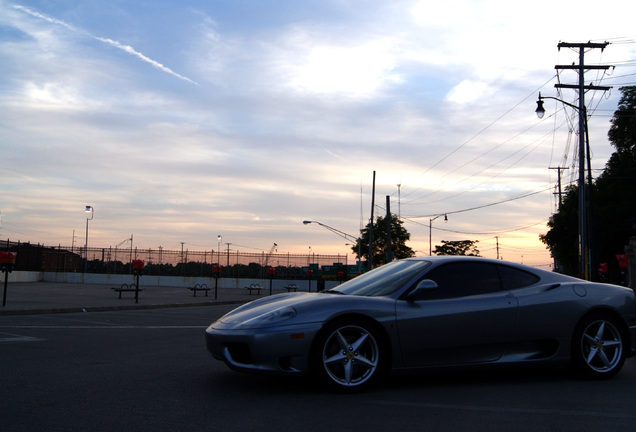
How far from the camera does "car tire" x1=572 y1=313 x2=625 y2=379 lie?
616 cm

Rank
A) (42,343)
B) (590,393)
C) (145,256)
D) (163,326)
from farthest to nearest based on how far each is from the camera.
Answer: (145,256)
(163,326)
(42,343)
(590,393)

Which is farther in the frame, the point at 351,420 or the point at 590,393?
the point at 590,393

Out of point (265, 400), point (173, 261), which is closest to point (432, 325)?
point (265, 400)

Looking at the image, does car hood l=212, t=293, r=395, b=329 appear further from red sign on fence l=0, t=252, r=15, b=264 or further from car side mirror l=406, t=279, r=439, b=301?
red sign on fence l=0, t=252, r=15, b=264

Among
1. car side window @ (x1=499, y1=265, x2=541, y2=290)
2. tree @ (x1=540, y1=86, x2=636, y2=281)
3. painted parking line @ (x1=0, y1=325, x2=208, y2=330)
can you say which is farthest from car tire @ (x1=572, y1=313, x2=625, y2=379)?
tree @ (x1=540, y1=86, x2=636, y2=281)

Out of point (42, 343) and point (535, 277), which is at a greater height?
point (535, 277)

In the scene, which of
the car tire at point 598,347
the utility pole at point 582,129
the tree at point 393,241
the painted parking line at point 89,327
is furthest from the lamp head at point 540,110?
the tree at point 393,241

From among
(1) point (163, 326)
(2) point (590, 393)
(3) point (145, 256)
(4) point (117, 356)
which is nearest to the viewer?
(2) point (590, 393)

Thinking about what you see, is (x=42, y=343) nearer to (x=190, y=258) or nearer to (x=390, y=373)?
(x=390, y=373)

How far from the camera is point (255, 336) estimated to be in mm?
5332

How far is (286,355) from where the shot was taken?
5285mm

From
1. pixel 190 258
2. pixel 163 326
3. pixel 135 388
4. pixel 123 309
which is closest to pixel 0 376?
pixel 135 388

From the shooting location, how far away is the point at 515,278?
20.7 feet

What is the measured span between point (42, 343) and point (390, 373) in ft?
19.5
